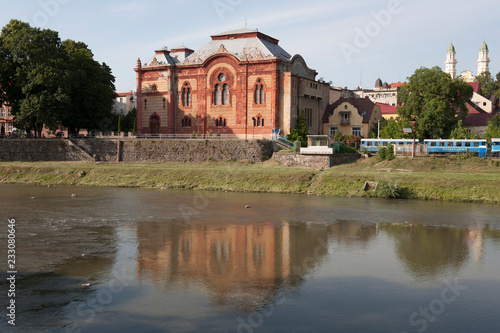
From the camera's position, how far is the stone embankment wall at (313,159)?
46844 mm

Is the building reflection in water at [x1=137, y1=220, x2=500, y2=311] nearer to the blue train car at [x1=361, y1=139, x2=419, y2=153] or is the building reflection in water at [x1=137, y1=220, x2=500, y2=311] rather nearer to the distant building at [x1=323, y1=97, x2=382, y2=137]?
the blue train car at [x1=361, y1=139, x2=419, y2=153]

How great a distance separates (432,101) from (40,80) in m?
44.3

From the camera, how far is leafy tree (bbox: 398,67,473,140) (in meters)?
56.5

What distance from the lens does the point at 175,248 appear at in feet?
69.1

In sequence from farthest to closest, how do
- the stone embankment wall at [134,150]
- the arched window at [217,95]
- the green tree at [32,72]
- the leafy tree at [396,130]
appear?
the arched window at [217,95]
the leafy tree at [396,130]
the green tree at [32,72]
the stone embankment wall at [134,150]

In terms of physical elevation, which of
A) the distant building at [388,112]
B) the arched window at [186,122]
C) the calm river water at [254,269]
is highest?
the distant building at [388,112]

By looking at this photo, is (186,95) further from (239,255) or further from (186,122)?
(239,255)

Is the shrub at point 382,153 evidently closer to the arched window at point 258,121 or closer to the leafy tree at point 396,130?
the leafy tree at point 396,130

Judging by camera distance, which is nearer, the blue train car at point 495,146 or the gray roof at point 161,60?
the blue train car at point 495,146

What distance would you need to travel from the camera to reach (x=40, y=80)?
2148 inches

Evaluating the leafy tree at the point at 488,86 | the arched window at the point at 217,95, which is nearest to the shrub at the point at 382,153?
Answer: the arched window at the point at 217,95

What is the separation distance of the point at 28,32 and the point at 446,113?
48.7 m

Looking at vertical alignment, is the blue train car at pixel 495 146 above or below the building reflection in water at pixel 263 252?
above

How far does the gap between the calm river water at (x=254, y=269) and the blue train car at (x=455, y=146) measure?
1914 cm
